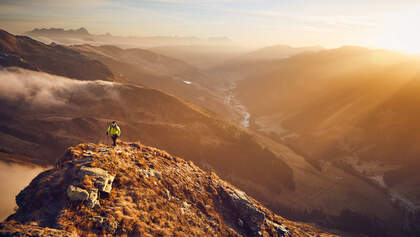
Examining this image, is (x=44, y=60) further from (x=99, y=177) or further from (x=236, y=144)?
(x=99, y=177)

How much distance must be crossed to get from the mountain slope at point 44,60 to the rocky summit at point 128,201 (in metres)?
134

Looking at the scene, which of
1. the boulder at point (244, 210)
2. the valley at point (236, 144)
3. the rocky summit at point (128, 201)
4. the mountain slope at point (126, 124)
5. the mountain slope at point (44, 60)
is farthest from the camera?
the mountain slope at point (44, 60)

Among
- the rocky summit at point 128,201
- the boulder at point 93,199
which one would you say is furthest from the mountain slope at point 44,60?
the boulder at point 93,199

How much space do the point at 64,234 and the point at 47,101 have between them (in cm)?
10990

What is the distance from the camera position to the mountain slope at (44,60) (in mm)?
127731

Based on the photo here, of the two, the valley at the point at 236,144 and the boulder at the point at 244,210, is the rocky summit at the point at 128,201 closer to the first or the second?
the boulder at the point at 244,210

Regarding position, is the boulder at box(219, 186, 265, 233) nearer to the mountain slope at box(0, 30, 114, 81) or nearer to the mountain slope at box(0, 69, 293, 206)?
the mountain slope at box(0, 69, 293, 206)

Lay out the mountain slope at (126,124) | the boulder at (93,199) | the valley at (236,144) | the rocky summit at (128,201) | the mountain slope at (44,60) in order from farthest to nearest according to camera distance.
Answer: the mountain slope at (44,60), the valley at (236,144), the mountain slope at (126,124), the boulder at (93,199), the rocky summit at (128,201)

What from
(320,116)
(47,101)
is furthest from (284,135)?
(47,101)

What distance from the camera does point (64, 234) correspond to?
13.1 m

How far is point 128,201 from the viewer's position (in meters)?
18.2

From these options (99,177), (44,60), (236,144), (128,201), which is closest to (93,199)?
(99,177)

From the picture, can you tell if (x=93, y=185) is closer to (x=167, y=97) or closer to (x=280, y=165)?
(x=280, y=165)

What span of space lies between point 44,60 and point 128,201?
167 meters
